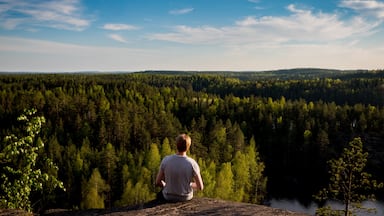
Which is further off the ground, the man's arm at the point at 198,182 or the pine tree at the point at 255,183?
the man's arm at the point at 198,182

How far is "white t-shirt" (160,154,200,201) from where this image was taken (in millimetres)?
12109

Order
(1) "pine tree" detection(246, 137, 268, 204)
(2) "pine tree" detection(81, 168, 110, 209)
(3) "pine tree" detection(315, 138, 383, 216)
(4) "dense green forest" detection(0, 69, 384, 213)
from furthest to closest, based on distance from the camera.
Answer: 1. (1) "pine tree" detection(246, 137, 268, 204)
2. (4) "dense green forest" detection(0, 69, 384, 213)
3. (2) "pine tree" detection(81, 168, 110, 209)
4. (3) "pine tree" detection(315, 138, 383, 216)

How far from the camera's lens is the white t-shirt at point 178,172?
12.1 meters

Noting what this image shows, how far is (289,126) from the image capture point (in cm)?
11431

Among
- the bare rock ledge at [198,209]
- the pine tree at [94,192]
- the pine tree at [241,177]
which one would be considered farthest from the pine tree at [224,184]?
the bare rock ledge at [198,209]

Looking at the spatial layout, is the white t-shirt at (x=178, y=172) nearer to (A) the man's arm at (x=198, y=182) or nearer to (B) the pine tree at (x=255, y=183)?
(A) the man's arm at (x=198, y=182)

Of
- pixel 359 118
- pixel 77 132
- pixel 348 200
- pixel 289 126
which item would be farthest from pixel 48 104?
pixel 348 200

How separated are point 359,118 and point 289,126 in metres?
21.2

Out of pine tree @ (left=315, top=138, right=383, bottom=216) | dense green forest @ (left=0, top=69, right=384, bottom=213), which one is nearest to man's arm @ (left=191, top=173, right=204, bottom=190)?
pine tree @ (left=315, top=138, right=383, bottom=216)

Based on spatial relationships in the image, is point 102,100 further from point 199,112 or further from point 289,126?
point 289,126

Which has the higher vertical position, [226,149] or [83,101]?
[83,101]

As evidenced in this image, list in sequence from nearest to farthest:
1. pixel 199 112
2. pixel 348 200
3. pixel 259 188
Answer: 1. pixel 348 200
2. pixel 259 188
3. pixel 199 112

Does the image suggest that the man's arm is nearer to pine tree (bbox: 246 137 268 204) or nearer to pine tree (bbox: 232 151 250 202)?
pine tree (bbox: 232 151 250 202)

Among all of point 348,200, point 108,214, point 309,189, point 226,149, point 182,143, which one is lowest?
point 309,189
